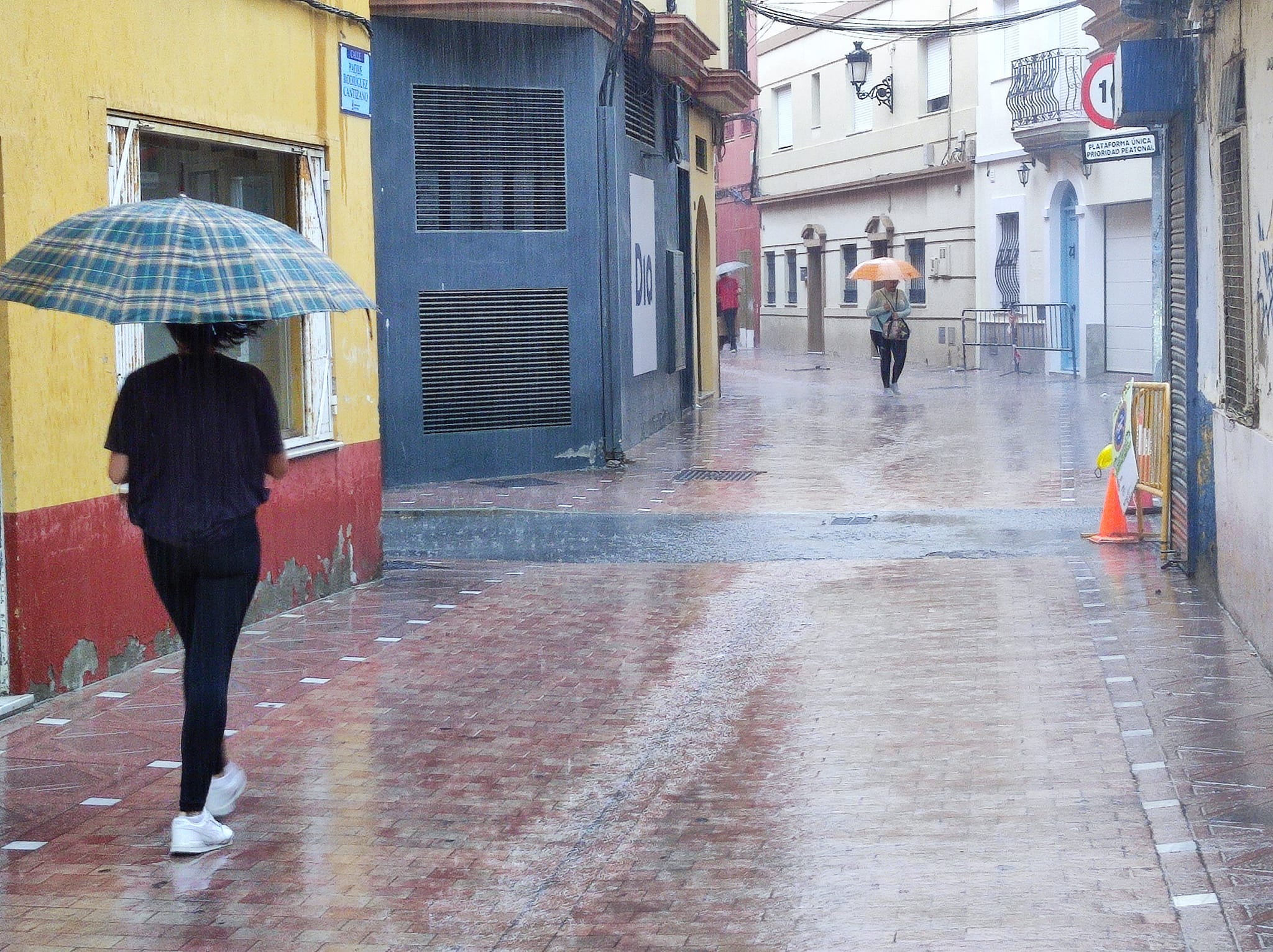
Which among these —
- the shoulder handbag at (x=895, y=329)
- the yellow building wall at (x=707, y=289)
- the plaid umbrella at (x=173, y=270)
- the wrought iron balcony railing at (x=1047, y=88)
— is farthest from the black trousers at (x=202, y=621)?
the wrought iron balcony railing at (x=1047, y=88)

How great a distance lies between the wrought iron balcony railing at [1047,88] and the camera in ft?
87.5

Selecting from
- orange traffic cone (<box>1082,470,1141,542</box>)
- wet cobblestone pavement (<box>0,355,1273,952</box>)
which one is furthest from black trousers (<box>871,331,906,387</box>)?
orange traffic cone (<box>1082,470,1141,542</box>)

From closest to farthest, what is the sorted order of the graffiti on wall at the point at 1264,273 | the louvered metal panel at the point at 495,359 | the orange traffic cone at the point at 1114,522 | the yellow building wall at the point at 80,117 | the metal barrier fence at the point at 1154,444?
the yellow building wall at the point at 80,117 → the graffiti on wall at the point at 1264,273 → the metal barrier fence at the point at 1154,444 → the orange traffic cone at the point at 1114,522 → the louvered metal panel at the point at 495,359

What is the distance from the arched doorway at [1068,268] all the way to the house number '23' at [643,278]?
11890 millimetres

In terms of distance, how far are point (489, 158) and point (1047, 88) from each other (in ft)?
49.6

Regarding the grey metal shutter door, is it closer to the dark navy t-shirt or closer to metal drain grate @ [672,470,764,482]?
metal drain grate @ [672,470,764,482]

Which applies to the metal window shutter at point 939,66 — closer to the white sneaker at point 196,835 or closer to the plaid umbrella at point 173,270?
the plaid umbrella at point 173,270

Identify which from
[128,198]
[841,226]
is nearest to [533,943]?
[128,198]

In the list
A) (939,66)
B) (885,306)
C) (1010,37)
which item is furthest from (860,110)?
(885,306)

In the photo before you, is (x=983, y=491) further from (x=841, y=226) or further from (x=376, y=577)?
(x=841, y=226)

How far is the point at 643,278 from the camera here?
17672mm

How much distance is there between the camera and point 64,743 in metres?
6.27

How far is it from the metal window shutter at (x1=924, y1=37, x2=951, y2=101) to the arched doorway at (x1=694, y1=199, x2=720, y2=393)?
9557 mm

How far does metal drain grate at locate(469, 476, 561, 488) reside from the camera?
572 inches
